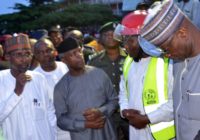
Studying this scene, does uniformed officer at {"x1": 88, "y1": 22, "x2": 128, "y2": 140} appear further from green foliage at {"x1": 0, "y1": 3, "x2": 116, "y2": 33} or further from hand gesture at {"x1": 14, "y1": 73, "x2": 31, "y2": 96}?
green foliage at {"x1": 0, "y1": 3, "x2": 116, "y2": 33}

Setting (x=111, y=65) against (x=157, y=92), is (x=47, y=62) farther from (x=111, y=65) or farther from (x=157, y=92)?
(x=157, y=92)

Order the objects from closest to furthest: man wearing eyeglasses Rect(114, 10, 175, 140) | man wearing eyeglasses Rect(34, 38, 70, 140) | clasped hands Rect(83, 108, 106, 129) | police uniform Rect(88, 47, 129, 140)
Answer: man wearing eyeglasses Rect(114, 10, 175, 140) → clasped hands Rect(83, 108, 106, 129) → police uniform Rect(88, 47, 129, 140) → man wearing eyeglasses Rect(34, 38, 70, 140)

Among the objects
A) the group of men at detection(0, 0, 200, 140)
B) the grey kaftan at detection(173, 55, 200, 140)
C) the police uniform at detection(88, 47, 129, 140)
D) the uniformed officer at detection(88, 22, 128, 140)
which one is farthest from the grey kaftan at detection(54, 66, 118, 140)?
the grey kaftan at detection(173, 55, 200, 140)

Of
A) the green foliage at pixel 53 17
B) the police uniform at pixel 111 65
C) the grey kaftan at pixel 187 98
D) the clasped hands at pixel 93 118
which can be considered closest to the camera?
the grey kaftan at pixel 187 98

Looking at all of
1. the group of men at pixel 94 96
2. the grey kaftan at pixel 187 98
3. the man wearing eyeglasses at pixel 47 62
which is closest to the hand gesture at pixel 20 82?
the group of men at pixel 94 96

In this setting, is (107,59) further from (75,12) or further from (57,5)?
(57,5)

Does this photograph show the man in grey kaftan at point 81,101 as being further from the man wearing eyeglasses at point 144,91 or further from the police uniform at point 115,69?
the police uniform at point 115,69

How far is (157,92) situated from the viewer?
133 inches

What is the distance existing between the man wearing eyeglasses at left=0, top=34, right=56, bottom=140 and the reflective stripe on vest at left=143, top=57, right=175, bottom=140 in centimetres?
98

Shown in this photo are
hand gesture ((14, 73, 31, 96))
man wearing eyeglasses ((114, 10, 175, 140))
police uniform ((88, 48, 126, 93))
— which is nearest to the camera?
man wearing eyeglasses ((114, 10, 175, 140))

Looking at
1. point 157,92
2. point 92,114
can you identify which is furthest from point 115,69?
point 157,92

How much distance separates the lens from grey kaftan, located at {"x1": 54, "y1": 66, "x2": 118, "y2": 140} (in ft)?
12.9

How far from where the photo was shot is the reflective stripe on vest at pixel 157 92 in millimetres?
3357

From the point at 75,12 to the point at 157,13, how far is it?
4076cm
